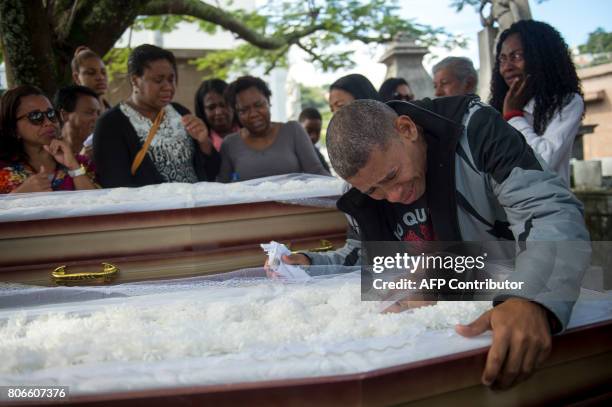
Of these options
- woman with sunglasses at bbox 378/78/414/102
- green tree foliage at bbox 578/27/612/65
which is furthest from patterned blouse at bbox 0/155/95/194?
green tree foliage at bbox 578/27/612/65

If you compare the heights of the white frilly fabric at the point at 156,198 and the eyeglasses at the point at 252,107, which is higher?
the eyeglasses at the point at 252,107

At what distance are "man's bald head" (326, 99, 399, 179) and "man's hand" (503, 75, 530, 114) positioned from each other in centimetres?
132

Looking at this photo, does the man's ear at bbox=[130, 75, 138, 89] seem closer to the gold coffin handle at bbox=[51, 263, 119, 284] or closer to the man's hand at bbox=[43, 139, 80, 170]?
the man's hand at bbox=[43, 139, 80, 170]

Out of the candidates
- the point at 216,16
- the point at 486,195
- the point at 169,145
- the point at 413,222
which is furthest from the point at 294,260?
the point at 216,16

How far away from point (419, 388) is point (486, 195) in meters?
0.74

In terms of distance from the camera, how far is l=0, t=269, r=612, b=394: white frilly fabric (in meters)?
1.00

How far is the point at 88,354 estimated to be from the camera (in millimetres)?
1123

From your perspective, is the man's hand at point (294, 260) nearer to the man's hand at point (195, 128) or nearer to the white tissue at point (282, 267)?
the white tissue at point (282, 267)

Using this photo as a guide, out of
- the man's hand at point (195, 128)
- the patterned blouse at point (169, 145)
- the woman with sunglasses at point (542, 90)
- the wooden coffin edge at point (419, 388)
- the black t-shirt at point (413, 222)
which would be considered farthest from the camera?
the man's hand at point (195, 128)

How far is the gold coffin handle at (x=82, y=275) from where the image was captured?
6.82 ft

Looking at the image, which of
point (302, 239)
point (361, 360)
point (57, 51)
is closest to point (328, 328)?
point (361, 360)

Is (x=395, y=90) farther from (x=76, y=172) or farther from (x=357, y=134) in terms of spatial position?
(x=357, y=134)

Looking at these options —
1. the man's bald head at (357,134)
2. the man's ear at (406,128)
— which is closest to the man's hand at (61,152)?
the man's bald head at (357,134)

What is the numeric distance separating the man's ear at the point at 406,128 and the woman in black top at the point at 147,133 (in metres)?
1.67
